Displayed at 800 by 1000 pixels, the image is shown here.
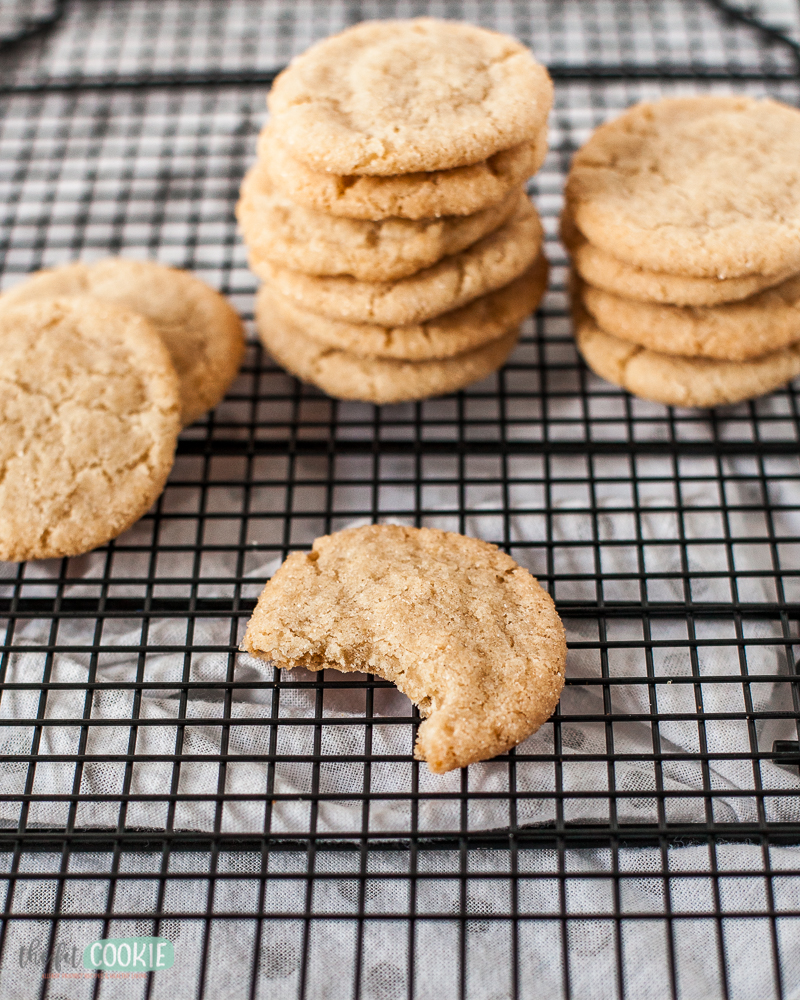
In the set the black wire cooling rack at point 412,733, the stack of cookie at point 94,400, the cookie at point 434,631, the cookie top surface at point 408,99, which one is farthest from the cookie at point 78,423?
the cookie top surface at point 408,99

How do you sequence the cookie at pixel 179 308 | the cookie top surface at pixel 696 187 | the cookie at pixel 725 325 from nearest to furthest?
the cookie top surface at pixel 696 187 → the cookie at pixel 725 325 → the cookie at pixel 179 308

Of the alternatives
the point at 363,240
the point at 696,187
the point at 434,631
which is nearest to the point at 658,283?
the point at 696,187

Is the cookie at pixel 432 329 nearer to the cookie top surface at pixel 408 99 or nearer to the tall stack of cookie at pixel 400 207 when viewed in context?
the tall stack of cookie at pixel 400 207

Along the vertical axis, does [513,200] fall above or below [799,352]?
above

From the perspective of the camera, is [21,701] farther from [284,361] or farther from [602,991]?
[602,991]

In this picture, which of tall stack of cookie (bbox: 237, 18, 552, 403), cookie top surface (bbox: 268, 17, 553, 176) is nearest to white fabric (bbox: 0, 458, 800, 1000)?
tall stack of cookie (bbox: 237, 18, 552, 403)

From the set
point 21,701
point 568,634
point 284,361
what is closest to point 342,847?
point 568,634

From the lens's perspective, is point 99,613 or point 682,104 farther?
point 682,104
